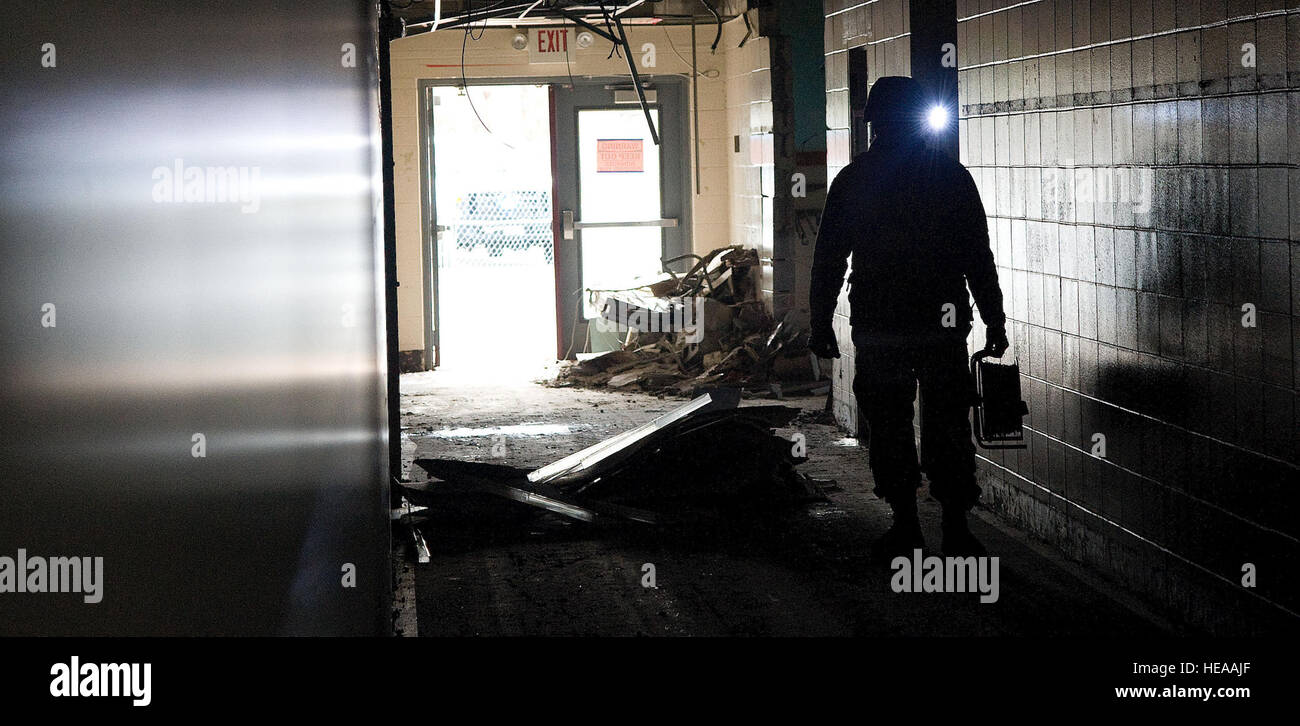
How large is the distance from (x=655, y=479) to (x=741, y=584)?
1.09 metres

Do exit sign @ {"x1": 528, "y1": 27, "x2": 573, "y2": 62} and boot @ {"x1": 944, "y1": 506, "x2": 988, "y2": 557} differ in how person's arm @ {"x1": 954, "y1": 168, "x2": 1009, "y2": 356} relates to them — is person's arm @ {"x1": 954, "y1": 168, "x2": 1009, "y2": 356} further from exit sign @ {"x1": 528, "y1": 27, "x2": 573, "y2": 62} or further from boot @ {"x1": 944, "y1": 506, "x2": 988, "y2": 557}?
exit sign @ {"x1": 528, "y1": 27, "x2": 573, "y2": 62}

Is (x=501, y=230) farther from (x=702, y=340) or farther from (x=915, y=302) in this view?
(x=915, y=302)

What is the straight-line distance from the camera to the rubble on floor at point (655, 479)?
5.29 metres

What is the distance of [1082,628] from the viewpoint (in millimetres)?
3830

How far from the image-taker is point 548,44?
10.3 metres

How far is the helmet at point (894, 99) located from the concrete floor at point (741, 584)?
Answer: 1.74 m

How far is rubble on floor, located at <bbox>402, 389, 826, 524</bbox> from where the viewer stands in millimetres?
5285

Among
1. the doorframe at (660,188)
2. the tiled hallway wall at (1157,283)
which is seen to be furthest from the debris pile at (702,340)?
the tiled hallway wall at (1157,283)

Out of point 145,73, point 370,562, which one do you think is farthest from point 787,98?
point 145,73

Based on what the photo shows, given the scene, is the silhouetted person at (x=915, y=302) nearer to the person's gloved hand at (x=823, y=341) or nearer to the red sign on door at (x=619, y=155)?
the person's gloved hand at (x=823, y=341)

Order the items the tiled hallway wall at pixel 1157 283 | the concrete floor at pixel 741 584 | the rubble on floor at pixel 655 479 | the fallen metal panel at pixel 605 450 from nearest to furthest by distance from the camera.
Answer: the tiled hallway wall at pixel 1157 283 → the concrete floor at pixel 741 584 → the rubble on floor at pixel 655 479 → the fallen metal panel at pixel 605 450
